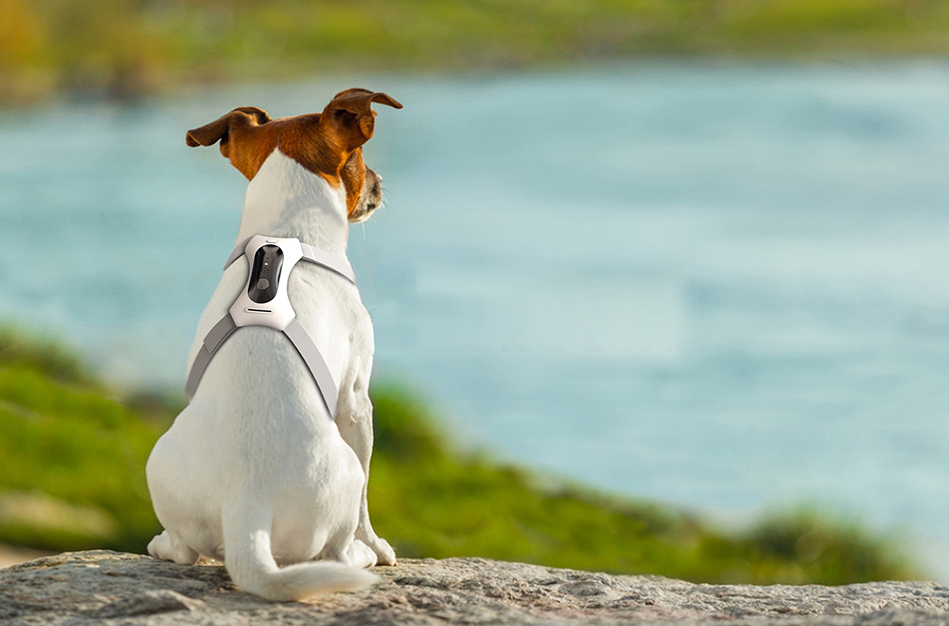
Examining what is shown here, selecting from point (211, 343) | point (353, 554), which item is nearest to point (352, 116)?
point (211, 343)

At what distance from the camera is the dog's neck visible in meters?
3.50

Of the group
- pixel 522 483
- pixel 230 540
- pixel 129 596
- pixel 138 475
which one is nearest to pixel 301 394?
pixel 230 540

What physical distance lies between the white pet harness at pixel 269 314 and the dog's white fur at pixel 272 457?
0.03 meters

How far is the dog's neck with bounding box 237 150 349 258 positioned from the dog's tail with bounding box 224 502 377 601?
3.41 ft

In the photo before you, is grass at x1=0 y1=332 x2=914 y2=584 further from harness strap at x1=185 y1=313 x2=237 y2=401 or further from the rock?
harness strap at x1=185 y1=313 x2=237 y2=401

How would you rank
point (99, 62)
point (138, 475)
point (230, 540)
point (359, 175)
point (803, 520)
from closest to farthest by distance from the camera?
point (230, 540), point (359, 175), point (138, 475), point (803, 520), point (99, 62)

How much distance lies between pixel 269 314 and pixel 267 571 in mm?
786

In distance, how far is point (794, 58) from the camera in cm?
1720

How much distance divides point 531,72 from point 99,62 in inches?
280

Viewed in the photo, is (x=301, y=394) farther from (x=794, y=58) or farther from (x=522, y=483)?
(x=794, y=58)

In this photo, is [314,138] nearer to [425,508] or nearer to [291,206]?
[291,206]

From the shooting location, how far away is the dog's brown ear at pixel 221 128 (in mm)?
3627

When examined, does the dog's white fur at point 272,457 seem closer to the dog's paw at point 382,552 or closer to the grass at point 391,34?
the dog's paw at point 382,552

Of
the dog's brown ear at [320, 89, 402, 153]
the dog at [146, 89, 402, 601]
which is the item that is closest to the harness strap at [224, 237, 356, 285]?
the dog at [146, 89, 402, 601]
